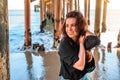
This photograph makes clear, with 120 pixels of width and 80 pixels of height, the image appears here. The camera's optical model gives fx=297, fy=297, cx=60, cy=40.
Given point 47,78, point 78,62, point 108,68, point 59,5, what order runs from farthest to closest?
point 59,5, point 108,68, point 47,78, point 78,62

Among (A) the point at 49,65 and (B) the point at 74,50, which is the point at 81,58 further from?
(A) the point at 49,65

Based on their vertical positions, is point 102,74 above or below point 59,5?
below

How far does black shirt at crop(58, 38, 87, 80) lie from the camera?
95.2 inches

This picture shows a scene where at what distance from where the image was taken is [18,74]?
6.79 metres

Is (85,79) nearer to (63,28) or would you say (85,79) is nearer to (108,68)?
(63,28)

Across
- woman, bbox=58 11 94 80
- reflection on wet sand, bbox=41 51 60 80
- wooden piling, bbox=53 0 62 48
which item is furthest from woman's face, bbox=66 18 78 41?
wooden piling, bbox=53 0 62 48

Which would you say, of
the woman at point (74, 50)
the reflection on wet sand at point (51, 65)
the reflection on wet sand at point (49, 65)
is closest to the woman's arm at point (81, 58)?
the woman at point (74, 50)

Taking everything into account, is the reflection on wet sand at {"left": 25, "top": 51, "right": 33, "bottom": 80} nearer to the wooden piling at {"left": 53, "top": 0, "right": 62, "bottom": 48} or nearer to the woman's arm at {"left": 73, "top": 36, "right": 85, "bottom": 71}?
the wooden piling at {"left": 53, "top": 0, "right": 62, "bottom": 48}

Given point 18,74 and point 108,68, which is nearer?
point 18,74

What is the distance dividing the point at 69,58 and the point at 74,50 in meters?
0.08

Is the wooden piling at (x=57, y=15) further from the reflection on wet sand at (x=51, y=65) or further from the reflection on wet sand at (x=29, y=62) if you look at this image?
the reflection on wet sand at (x=29, y=62)

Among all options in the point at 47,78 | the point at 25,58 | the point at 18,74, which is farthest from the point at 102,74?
the point at 25,58

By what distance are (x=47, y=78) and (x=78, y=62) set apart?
13.4ft

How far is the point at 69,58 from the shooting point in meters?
2.42
